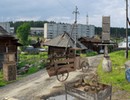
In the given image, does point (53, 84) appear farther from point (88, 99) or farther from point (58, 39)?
point (58, 39)

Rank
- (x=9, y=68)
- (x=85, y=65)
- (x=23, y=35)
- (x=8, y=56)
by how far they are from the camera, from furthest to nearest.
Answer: (x=23, y=35) < (x=85, y=65) < (x=8, y=56) < (x=9, y=68)

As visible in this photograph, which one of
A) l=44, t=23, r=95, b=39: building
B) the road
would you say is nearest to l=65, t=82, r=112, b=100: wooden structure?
the road

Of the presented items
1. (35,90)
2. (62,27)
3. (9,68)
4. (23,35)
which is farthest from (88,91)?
(62,27)

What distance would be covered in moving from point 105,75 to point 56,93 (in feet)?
20.8

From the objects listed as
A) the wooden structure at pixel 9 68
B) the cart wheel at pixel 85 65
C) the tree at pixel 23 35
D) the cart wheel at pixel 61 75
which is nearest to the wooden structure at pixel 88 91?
the cart wheel at pixel 61 75

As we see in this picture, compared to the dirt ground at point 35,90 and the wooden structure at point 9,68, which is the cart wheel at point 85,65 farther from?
the wooden structure at point 9,68

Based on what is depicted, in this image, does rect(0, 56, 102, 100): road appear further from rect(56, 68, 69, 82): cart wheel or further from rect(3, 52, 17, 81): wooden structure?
rect(3, 52, 17, 81): wooden structure

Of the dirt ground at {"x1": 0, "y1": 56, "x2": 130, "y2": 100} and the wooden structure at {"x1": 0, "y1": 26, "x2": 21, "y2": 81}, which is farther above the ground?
the wooden structure at {"x1": 0, "y1": 26, "x2": 21, "y2": 81}

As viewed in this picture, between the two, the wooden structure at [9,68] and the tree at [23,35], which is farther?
the tree at [23,35]

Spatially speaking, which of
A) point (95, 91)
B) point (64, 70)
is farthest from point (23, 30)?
point (95, 91)

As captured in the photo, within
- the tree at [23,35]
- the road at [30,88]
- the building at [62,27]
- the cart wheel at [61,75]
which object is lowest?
the road at [30,88]

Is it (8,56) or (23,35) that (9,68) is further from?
(23,35)

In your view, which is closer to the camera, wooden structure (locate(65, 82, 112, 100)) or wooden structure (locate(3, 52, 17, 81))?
wooden structure (locate(65, 82, 112, 100))

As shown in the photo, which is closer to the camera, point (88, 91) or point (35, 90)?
point (88, 91)
